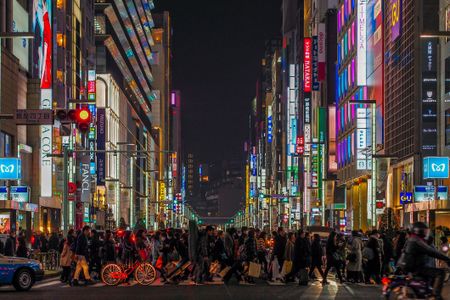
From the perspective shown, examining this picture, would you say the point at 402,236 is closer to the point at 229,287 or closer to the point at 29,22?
the point at 229,287

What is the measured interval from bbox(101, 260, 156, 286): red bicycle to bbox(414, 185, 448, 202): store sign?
25.1 m

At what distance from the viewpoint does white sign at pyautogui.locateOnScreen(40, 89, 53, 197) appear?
7106 centimetres

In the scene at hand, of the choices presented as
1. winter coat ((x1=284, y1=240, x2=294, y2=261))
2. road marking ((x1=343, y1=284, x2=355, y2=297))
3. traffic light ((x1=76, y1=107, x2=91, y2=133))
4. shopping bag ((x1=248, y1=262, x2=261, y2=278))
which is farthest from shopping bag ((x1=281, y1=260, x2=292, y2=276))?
traffic light ((x1=76, y1=107, x2=91, y2=133))

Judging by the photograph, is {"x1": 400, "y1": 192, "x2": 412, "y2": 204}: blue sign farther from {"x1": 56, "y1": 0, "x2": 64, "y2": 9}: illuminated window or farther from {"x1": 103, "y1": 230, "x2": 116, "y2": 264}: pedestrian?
{"x1": 56, "y1": 0, "x2": 64, "y2": 9}: illuminated window

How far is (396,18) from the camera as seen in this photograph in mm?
66000

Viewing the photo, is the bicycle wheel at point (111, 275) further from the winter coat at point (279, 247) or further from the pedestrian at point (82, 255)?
the winter coat at point (279, 247)

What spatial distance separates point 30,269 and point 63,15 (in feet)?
189

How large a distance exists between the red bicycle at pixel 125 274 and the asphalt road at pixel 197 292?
0.47m

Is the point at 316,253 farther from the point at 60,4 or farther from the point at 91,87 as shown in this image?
the point at 91,87

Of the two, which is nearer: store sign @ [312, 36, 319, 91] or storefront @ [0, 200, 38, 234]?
storefront @ [0, 200, 38, 234]

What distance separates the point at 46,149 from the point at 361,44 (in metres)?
25.5

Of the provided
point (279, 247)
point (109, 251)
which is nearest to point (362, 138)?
point (279, 247)

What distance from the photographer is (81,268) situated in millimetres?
31875

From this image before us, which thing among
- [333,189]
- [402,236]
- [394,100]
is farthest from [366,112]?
[402,236]
